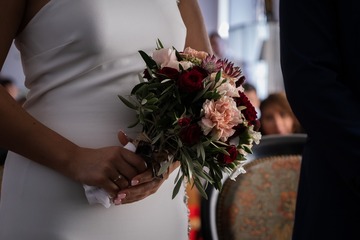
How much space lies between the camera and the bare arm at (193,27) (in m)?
1.53

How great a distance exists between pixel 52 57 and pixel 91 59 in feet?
0.25

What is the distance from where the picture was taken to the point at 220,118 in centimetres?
114

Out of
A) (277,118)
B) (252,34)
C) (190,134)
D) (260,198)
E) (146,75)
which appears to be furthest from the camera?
(252,34)

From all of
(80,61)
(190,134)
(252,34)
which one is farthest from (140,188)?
(252,34)

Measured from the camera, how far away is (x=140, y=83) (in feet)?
4.00

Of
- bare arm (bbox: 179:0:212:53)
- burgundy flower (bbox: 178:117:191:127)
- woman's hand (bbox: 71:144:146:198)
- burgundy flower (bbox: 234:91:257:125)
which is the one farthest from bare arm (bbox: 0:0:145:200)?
bare arm (bbox: 179:0:212:53)

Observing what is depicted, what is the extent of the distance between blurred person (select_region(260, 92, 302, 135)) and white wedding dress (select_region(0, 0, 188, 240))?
272 centimetres

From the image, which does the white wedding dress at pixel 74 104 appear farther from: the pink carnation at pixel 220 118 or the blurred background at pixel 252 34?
the blurred background at pixel 252 34

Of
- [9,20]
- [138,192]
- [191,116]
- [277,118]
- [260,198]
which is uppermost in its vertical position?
[9,20]

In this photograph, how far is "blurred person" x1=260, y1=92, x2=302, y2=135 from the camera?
3.96 meters

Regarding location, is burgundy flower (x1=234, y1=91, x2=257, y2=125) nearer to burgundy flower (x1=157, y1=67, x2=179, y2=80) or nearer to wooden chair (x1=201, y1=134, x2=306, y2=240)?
burgundy flower (x1=157, y1=67, x2=179, y2=80)

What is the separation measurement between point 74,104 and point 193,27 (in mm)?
417

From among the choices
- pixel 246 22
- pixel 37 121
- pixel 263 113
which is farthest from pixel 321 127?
pixel 246 22

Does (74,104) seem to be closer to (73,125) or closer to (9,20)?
(73,125)
